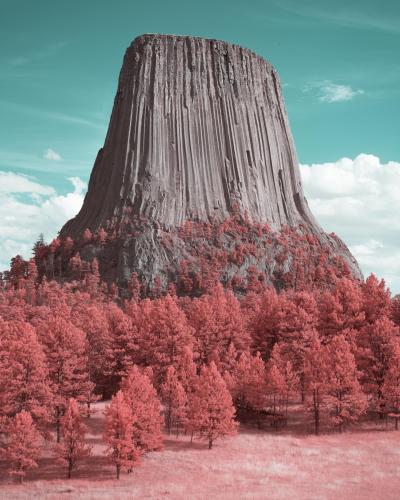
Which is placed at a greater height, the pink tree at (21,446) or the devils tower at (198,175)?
the devils tower at (198,175)

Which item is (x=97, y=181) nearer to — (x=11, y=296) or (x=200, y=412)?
(x=11, y=296)

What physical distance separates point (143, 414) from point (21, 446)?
9088mm

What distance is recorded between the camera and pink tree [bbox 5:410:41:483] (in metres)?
43.2

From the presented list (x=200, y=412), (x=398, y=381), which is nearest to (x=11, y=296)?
(x=200, y=412)

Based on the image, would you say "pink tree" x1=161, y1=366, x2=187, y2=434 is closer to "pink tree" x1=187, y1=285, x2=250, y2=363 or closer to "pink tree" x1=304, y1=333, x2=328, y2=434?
"pink tree" x1=187, y1=285, x2=250, y2=363

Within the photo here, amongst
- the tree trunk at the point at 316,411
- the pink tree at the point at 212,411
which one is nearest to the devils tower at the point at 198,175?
the tree trunk at the point at 316,411

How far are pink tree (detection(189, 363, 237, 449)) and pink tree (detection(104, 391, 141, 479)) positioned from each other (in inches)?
258

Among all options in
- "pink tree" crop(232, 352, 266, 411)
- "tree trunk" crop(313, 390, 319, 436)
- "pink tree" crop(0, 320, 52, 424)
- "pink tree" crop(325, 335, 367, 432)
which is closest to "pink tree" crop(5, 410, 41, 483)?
"pink tree" crop(0, 320, 52, 424)

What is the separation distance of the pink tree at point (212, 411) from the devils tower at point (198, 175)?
68.9m

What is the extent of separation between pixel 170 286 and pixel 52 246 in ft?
113

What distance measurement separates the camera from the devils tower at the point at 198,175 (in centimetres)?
12562

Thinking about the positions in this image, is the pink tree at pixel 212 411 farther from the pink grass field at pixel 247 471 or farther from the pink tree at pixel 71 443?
the pink tree at pixel 71 443

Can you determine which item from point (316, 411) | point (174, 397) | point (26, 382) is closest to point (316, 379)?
point (316, 411)

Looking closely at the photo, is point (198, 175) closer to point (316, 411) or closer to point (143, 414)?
point (316, 411)
